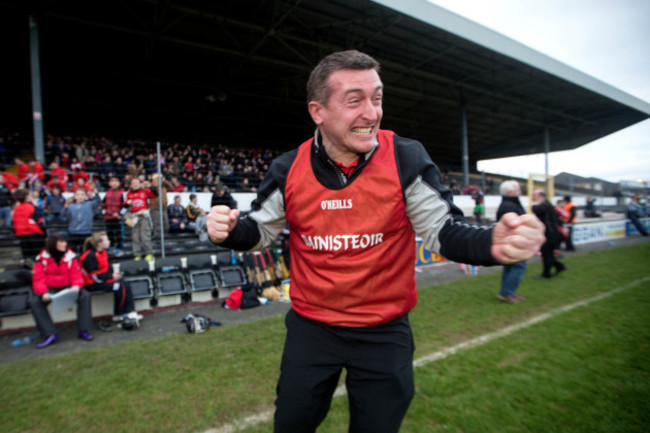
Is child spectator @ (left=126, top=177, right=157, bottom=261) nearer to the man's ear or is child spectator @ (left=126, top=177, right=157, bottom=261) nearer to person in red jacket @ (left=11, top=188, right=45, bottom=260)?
person in red jacket @ (left=11, top=188, right=45, bottom=260)

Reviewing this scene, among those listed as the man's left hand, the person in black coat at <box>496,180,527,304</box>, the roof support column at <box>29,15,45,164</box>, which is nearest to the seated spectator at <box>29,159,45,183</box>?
the roof support column at <box>29,15,45,164</box>

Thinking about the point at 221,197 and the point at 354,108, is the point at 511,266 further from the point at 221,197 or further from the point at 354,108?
Result: the point at 221,197

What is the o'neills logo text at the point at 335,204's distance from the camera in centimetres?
167

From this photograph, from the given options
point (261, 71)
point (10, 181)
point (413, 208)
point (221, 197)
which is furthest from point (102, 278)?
point (261, 71)

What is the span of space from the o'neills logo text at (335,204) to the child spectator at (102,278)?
573 cm

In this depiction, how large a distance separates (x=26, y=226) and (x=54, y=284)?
2316mm

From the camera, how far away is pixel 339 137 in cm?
168

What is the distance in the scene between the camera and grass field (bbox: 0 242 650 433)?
9.66 ft

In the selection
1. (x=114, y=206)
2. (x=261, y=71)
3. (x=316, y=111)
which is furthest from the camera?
(x=261, y=71)

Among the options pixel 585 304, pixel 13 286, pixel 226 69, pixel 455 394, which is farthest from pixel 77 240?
pixel 226 69

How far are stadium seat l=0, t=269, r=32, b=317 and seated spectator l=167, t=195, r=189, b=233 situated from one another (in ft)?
11.8

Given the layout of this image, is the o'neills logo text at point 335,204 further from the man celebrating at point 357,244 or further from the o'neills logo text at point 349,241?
the o'neills logo text at point 349,241

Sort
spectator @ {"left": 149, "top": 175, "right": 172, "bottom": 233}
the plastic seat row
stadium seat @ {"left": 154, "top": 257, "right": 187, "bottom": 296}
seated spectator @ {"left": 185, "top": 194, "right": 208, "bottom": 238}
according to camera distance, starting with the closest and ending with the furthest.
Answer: the plastic seat row < stadium seat @ {"left": 154, "top": 257, "right": 187, "bottom": 296} < spectator @ {"left": 149, "top": 175, "right": 172, "bottom": 233} < seated spectator @ {"left": 185, "top": 194, "right": 208, "bottom": 238}

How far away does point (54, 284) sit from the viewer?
219 inches
